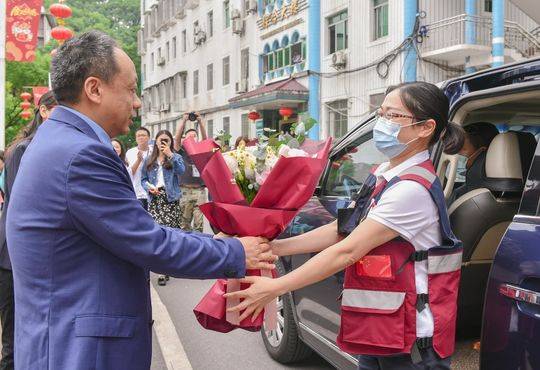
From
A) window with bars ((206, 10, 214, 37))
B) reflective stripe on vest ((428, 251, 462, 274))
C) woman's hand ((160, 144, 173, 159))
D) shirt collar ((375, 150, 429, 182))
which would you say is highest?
window with bars ((206, 10, 214, 37))

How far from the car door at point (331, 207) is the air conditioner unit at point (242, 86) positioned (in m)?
22.1

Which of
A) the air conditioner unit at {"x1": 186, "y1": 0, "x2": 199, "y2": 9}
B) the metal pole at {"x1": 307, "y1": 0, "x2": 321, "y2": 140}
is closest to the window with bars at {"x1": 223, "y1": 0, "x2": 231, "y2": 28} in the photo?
the air conditioner unit at {"x1": 186, "y1": 0, "x2": 199, "y2": 9}

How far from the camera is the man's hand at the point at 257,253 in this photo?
2139 millimetres

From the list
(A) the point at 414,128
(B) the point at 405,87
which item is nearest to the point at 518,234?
(A) the point at 414,128

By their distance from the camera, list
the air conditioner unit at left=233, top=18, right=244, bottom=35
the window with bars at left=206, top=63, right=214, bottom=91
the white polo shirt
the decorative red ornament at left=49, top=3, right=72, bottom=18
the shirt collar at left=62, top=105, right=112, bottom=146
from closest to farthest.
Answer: the shirt collar at left=62, top=105, right=112, bottom=146
the white polo shirt
the decorative red ornament at left=49, top=3, right=72, bottom=18
the air conditioner unit at left=233, top=18, right=244, bottom=35
the window with bars at left=206, top=63, right=214, bottom=91

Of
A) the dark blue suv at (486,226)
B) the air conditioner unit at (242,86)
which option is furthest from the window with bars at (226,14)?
the dark blue suv at (486,226)

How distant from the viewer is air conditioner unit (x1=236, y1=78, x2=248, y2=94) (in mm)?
25691

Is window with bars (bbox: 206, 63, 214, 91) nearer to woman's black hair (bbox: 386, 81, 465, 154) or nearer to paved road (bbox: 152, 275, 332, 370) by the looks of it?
paved road (bbox: 152, 275, 332, 370)

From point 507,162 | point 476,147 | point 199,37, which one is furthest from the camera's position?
point 199,37

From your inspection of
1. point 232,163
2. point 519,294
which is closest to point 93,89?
point 232,163

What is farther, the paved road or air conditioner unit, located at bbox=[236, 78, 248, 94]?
air conditioner unit, located at bbox=[236, 78, 248, 94]

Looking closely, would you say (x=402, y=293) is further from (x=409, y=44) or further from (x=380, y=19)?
(x=380, y=19)

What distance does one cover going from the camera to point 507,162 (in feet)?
9.99

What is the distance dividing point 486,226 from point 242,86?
2344cm
